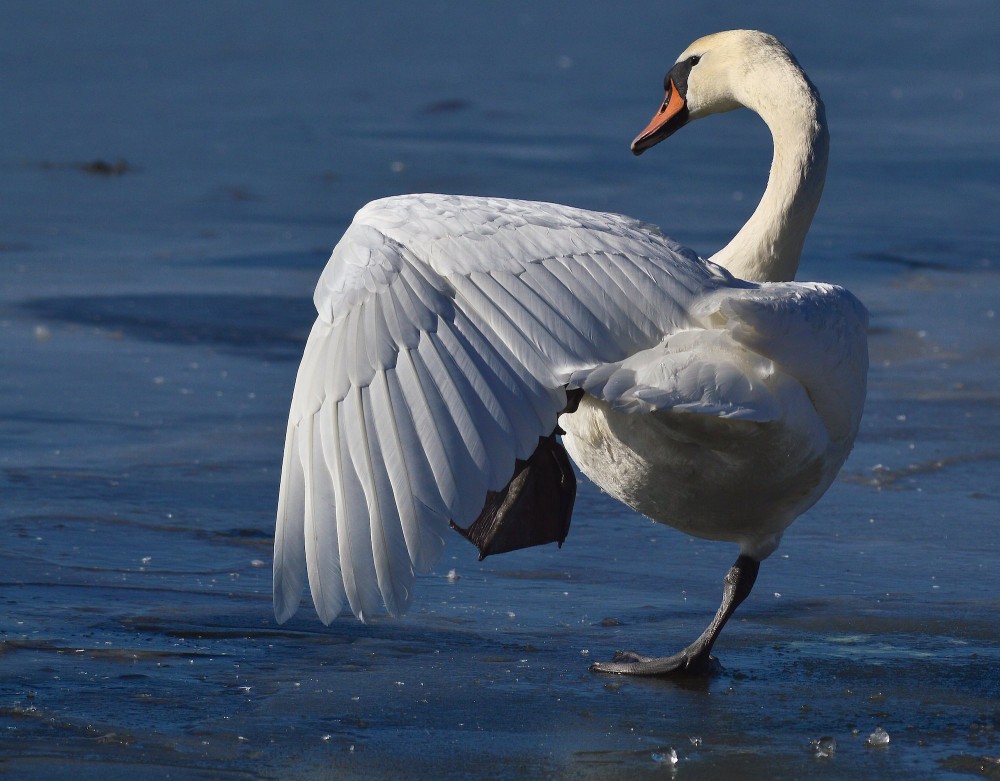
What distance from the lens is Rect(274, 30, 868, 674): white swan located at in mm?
3451

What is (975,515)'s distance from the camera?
18.4 feet

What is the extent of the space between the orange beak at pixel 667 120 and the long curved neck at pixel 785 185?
55 centimetres

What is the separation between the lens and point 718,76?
5383 millimetres

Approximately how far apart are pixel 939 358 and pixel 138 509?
3918 millimetres

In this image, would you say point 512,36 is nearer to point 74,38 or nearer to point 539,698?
point 74,38

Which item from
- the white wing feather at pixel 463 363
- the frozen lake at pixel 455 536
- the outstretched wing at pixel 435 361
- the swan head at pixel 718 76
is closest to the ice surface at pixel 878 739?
the frozen lake at pixel 455 536

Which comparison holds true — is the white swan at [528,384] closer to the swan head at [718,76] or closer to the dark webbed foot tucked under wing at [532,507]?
the dark webbed foot tucked under wing at [532,507]

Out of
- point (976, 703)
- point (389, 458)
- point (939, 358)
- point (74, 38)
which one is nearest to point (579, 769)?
point (389, 458)

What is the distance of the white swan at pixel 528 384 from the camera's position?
3.45 meters

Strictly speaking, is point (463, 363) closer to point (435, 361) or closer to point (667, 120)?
point (435, 361)

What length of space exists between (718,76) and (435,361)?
219 centimetres

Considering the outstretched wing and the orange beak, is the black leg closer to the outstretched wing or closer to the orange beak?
the outstretched wing

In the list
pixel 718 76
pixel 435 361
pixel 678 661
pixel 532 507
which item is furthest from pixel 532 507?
pixel 718 76

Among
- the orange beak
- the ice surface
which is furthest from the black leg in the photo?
the orange beak
